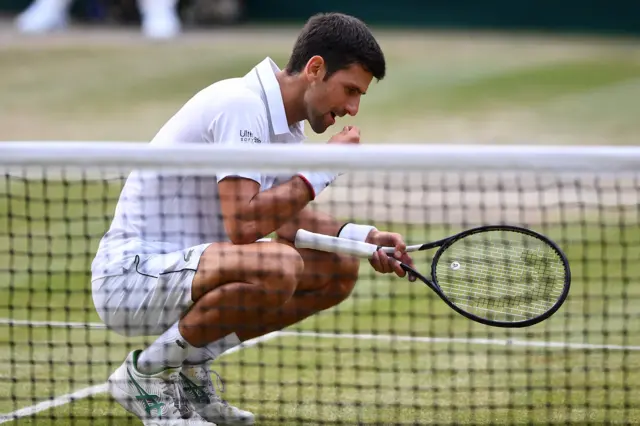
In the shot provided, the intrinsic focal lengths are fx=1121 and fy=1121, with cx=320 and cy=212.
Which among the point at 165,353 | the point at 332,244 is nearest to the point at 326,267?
the point at 332,244

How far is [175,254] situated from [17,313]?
1.95 meters

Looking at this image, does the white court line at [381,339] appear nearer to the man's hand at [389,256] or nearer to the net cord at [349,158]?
the man's hand at [389,256]

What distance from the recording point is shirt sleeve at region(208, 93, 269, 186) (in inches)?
153

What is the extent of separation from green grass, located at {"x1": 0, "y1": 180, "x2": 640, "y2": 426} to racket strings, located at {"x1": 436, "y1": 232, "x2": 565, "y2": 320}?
0.19m

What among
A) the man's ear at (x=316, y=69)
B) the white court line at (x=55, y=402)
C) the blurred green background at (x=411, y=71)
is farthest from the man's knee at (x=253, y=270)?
the blurred green background at (x=411, y=71)

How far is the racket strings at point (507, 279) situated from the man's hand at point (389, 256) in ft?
0.62

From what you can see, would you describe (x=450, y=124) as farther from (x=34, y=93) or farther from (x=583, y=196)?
(x=34, y=93)

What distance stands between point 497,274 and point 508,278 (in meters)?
0.12

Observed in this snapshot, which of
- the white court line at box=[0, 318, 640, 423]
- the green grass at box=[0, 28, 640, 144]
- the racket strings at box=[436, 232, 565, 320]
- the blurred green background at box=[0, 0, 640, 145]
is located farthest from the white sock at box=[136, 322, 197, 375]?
the blurred green background at box=[0, 0, 640, 145]

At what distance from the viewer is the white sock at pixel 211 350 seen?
400cm

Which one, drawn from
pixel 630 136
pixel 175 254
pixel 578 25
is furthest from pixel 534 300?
pixel 578 25

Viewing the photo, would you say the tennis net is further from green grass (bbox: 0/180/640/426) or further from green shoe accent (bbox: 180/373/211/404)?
green shoe accent (bbox: 180/373/211/404)

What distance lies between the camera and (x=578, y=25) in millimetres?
17625

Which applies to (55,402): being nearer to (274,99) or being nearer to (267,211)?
(267,211)
